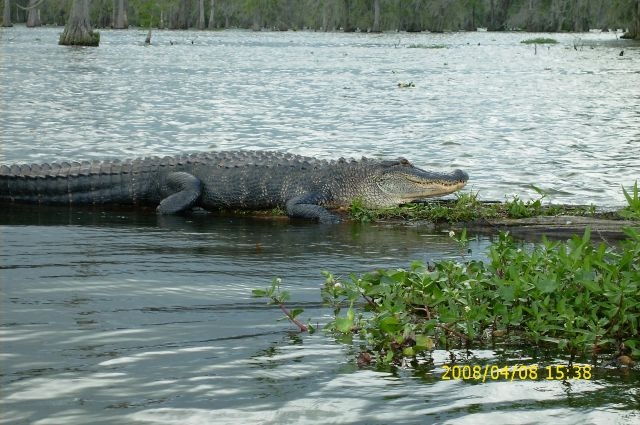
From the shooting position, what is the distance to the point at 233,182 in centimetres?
1044

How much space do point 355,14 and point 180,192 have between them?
355 feet

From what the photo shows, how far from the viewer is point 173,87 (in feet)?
100

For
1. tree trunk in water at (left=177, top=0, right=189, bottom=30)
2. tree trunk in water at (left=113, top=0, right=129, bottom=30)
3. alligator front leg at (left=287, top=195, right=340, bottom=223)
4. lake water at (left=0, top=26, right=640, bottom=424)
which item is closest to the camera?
lake water at (left=0, top=26, right=640, bottom=424)

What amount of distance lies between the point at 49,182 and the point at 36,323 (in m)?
4.83

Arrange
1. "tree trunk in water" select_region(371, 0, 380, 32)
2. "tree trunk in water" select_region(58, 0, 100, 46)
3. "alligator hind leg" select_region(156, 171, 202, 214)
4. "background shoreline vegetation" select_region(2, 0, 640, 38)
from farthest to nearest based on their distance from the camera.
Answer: "background shoreline vegetation" select_region(2, 0, 640, 38)
"tree trunk in water" select_region(371, 0, 380, 32)
"tree trunk in water" select_region(58, 0, 100, 46)
"alligator hind leg" select_region(156, 171, 202, 214)

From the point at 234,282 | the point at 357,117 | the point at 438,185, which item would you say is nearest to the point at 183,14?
the point at 357,117

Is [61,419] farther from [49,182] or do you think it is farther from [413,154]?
[413,154]

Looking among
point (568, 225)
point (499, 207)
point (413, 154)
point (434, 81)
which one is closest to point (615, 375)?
point (568, 225)

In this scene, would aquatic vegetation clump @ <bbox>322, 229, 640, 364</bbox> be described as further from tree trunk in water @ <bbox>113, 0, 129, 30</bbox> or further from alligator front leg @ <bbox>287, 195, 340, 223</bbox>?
tree trunk in water @ <bbox>113, 0, 129, 30</bbox>

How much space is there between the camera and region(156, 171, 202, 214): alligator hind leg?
10.2 metres
